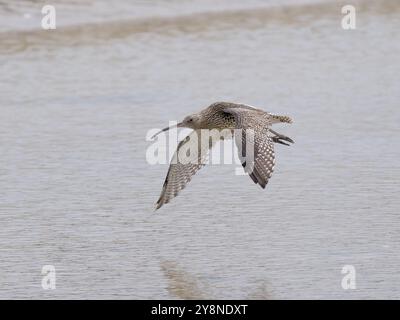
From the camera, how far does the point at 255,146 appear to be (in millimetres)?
6844

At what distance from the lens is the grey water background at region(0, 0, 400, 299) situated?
6.53 meters

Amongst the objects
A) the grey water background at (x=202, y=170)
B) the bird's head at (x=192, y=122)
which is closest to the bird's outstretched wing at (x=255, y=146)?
the grey water background at (x=202, y=170)

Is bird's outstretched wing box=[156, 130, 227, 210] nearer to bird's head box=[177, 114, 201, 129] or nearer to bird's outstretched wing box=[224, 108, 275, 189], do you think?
bird's head box=[177, 114, 201, 129]

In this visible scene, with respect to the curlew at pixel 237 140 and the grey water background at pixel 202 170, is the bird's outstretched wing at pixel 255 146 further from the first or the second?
the grey water background at pixel 202 170

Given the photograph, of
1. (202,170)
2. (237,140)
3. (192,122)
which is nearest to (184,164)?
(192,122)

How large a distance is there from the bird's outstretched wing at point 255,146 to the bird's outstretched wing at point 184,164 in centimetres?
45

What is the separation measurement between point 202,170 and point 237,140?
4.65 ft

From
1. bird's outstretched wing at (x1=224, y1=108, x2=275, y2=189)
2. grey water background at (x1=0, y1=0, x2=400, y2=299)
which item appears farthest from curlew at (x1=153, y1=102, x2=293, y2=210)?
grey water background at (x1=0, y1=0, x2=400, y2=299)

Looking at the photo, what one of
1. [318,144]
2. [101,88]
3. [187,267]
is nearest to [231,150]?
[318,144]

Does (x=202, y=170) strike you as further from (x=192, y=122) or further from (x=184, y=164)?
(x=184, y=164)

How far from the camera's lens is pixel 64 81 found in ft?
35.0

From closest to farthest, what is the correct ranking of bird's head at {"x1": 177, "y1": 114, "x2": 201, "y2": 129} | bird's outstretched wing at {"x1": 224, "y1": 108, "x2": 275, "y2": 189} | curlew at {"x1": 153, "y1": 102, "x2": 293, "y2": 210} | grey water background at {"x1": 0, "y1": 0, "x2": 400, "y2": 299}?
grey water background at {"x1": 0, "y1": 0, "x2": 400, "y2": 299}, bird's outstretched wing at {"x1": 224, "y1": 108, "x2": 275, "y2": 189}, curlew at {"x1": 153, "y1": 102, "x2": 293, "y2": 210}, bird's head at {"x1": 177, "y1": 114, "x2": 201, "y2": 129}
